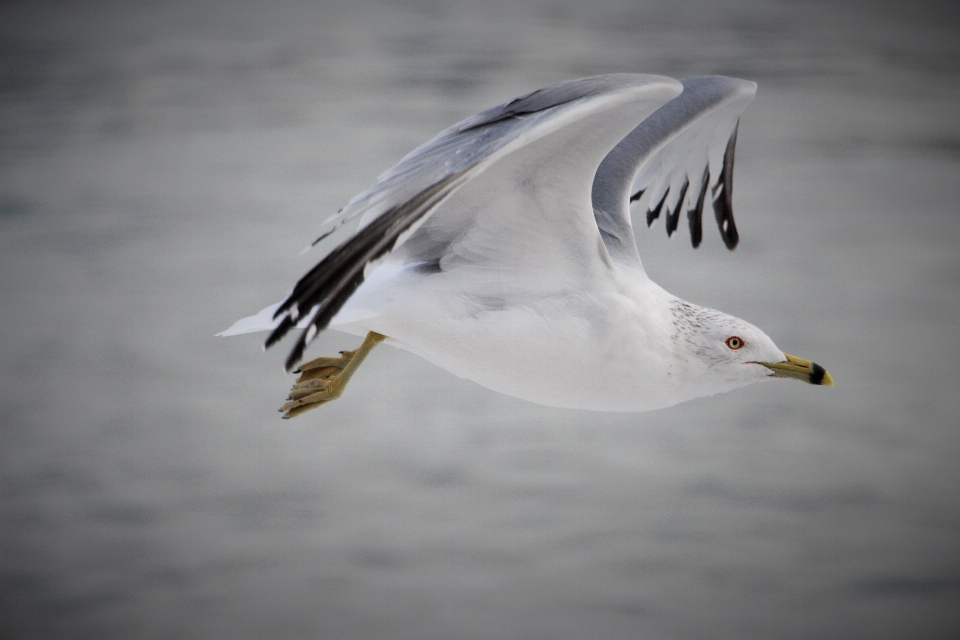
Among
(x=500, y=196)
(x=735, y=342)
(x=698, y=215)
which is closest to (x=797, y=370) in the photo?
(x=735, y=342)

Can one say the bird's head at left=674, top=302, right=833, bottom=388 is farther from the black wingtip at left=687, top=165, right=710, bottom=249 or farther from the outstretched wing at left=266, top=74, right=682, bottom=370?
the black wingtip at left=687, top=165, right=710, bottom=249

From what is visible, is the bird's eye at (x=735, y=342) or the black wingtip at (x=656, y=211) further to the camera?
the black wingtip at (x=656, y=211)

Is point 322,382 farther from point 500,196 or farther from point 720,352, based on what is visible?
point 720,352

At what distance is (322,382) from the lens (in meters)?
3.59

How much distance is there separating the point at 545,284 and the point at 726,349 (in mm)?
545

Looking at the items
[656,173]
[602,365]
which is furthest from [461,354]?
[656,173]

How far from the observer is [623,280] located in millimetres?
3236

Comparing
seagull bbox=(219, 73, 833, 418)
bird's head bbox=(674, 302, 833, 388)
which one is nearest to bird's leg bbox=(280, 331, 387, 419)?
seagull bbox=(219, 73, 833, 418)

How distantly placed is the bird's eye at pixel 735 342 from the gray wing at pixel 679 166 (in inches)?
13.9

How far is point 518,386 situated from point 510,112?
764 mm

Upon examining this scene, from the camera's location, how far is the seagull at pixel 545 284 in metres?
2.83

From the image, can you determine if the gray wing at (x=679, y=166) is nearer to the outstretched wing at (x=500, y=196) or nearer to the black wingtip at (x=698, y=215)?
the black wingtip at (x=698, y=215)

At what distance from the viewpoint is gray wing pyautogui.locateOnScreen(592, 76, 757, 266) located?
11.6 ft

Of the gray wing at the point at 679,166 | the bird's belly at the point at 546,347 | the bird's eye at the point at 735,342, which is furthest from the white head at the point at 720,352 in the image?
the gray wing at the point at 679,166
